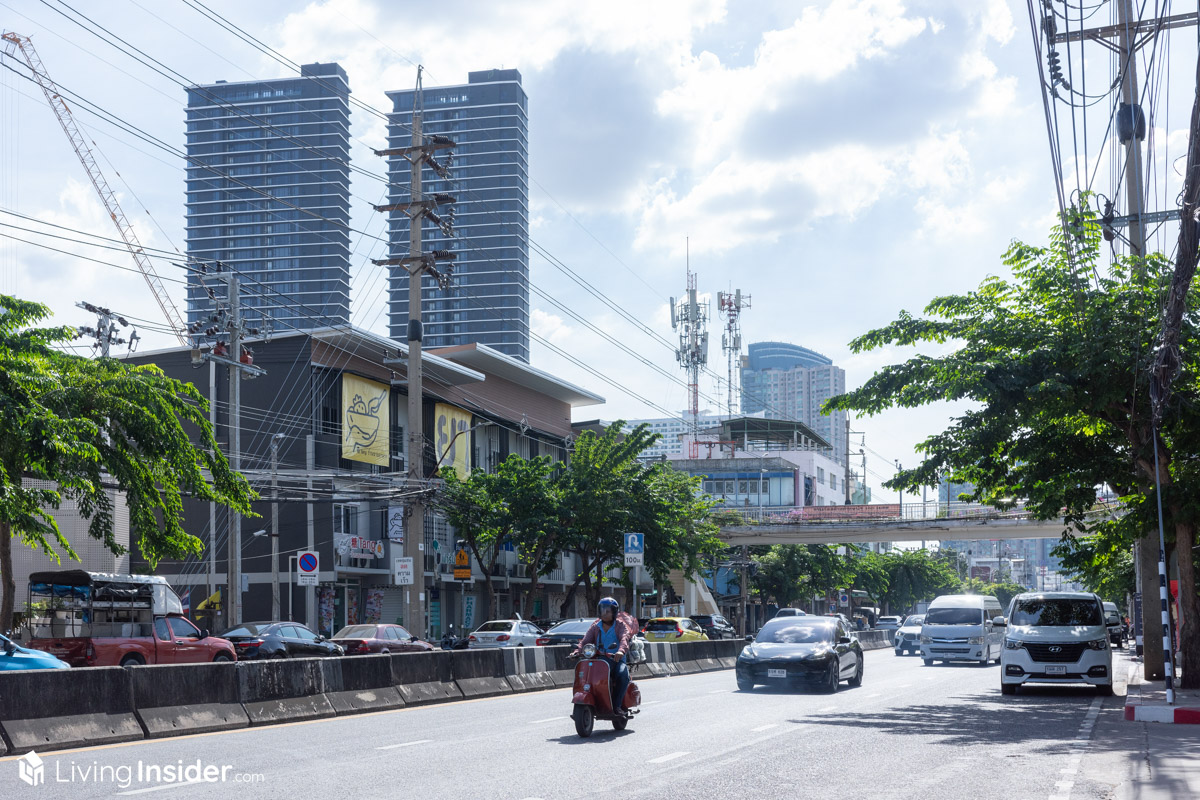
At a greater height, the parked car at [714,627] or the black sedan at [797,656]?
the black sedan at [797,656]

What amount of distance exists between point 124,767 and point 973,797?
752 centimetres

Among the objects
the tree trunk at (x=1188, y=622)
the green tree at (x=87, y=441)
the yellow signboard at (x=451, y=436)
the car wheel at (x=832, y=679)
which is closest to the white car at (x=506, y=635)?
the green tree at (x=87, y=441)

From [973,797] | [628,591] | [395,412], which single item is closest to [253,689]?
[973,797]

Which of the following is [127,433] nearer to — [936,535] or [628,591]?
[628,591]

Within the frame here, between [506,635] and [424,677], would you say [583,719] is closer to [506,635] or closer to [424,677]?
[424,677]

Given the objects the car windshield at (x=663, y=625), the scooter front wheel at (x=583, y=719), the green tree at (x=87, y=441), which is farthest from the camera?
the car windshield at (x=663, y=625)

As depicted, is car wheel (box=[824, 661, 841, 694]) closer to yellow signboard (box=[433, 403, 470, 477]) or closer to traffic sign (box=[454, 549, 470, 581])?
traffic sign (box=[454, 549, 470, 581])

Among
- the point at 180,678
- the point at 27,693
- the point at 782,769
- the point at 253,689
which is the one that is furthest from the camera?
the point at 253,689

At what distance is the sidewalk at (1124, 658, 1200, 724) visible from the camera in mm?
16625

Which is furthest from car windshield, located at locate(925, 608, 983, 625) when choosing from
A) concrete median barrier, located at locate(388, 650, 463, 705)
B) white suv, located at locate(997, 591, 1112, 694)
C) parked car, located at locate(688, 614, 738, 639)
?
concrete median barrier, located at locate(388, 650, 463, 705)

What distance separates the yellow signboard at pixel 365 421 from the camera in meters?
50.0

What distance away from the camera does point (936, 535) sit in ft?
204

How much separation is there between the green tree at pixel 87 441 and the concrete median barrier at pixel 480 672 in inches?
230

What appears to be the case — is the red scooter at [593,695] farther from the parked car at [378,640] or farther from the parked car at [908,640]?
the parked car at [908,640]
